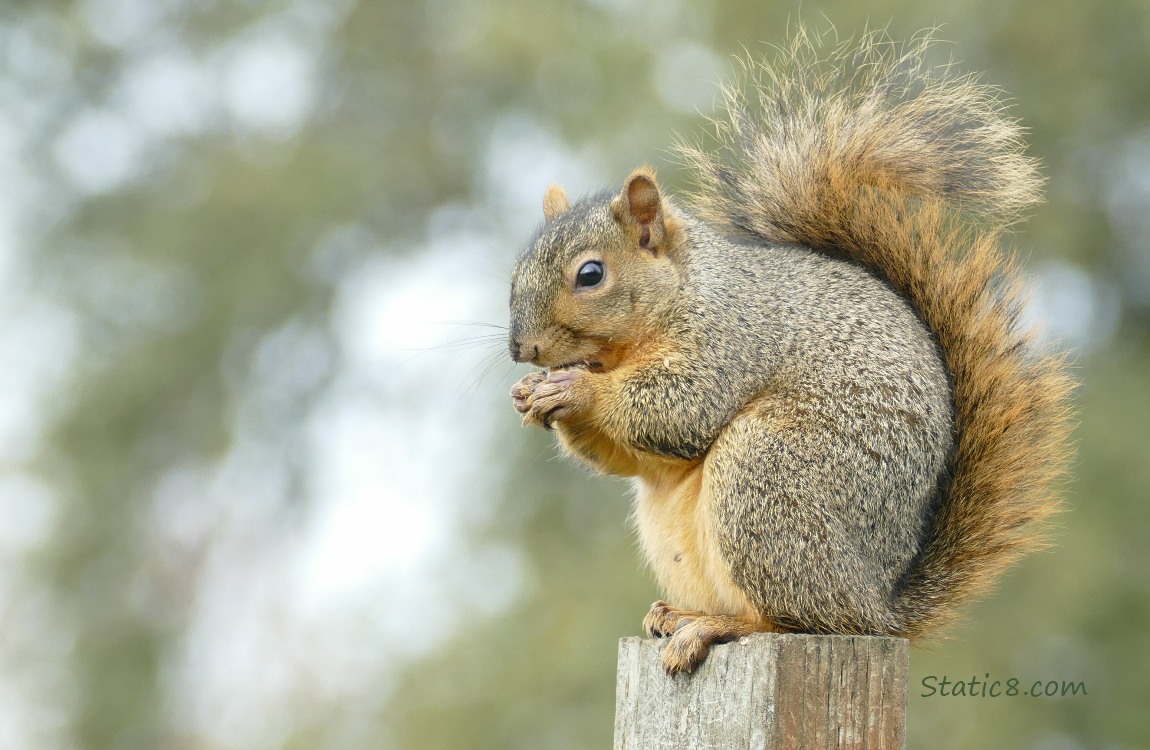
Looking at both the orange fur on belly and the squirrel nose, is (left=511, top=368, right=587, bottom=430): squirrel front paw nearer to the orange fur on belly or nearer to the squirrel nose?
the squirrel nose

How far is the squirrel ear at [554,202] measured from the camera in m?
2.82

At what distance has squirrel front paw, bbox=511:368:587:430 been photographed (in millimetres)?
2232

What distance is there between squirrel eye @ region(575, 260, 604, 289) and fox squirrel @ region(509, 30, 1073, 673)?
14mm

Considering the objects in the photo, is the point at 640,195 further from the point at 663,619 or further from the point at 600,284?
the point at 663,619

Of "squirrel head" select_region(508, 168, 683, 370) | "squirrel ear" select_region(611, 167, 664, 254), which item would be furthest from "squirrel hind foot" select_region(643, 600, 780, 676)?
"squirrel ear" select_region(611, 167, 664, 254)

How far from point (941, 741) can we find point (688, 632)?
3.04 meters

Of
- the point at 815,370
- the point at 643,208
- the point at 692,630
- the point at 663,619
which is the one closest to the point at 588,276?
the point at 643,208

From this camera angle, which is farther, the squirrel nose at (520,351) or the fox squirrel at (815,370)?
the squirrel nose at (520,351)

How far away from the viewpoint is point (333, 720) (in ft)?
21.7

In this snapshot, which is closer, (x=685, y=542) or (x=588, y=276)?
(x=685, y=542)

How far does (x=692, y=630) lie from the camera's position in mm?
1882

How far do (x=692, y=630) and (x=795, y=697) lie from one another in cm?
24

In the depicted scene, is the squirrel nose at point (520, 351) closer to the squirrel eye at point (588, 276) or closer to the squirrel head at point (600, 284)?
the squirrel head at point (600, 284)

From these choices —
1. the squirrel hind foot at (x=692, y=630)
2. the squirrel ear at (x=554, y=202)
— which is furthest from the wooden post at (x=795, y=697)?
the squirrel ear at (x=554, y=202)
